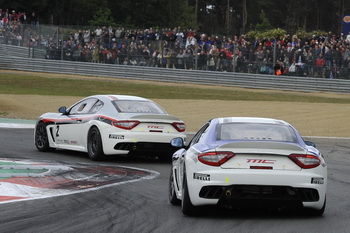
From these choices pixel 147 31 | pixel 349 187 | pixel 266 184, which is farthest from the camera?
pixel 147 31

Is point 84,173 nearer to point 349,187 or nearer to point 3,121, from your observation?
point 349,187

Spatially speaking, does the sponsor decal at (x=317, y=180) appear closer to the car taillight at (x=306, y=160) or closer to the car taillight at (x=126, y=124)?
the car taillight at (x=306, y=160)

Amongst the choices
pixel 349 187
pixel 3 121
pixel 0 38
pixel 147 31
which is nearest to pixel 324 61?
pixel 147 31

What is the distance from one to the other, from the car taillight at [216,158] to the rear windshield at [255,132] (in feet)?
1.48

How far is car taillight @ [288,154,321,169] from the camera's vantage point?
820 cm

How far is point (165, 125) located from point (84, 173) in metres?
2.41

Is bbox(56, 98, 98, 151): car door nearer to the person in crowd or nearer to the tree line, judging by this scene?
the person in crowd

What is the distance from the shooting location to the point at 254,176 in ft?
26.3

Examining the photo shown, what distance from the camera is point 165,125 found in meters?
14.4

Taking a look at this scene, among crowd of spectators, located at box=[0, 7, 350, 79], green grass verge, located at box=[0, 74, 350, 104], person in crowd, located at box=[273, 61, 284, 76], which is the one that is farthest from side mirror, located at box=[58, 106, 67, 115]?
person in crowd, located at box=[273, 61, 284, 76]

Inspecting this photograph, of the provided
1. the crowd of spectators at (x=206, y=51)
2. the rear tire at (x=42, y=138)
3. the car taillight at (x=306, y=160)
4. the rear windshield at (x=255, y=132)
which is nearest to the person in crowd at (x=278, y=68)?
the crowd of spectators at (x=206, y=51)

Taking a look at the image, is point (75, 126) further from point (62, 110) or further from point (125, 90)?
point (125, 90)

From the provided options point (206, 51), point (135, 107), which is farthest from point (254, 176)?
point (206, 51)

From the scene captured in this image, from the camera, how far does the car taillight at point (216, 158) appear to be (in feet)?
26.7
